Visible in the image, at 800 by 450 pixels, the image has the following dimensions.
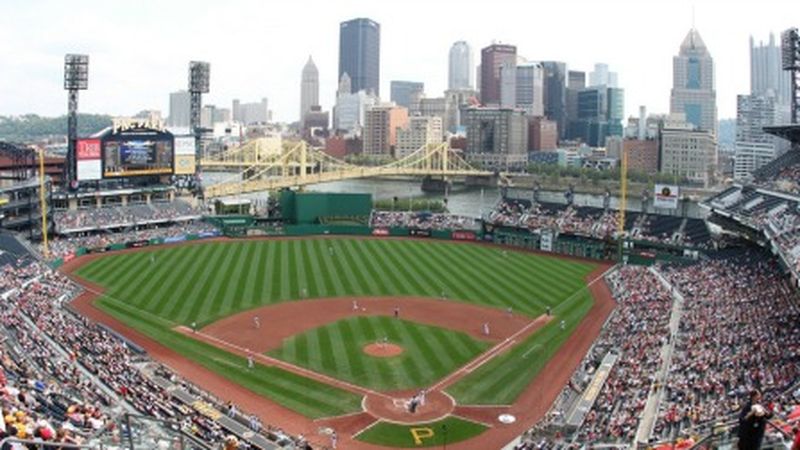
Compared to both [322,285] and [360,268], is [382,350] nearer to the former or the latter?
[322,285]

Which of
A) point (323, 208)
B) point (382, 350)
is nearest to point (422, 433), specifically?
point (382, 350)

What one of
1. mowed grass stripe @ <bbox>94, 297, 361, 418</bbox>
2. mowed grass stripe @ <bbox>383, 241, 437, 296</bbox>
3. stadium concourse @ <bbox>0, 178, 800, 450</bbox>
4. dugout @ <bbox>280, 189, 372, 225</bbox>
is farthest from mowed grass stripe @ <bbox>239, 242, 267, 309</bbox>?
stadium concourse @ <bbox>0, 178, 800, 450</bbox>

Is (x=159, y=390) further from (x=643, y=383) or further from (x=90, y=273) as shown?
(x=90, y=273)

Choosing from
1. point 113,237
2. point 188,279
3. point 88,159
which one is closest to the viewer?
point 188,279

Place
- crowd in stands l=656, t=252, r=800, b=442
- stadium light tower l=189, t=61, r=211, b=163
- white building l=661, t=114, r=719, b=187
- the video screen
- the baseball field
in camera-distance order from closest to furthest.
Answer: crowd in stands l=656, t=252, r=800, b=442 < the baseball field < the video screen < stadium light tower l=189, t=61, r=211, b=163 < white building l=661, t=114, r=719, b=187

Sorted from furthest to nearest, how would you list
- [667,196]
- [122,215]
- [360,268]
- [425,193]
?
[425,193], [122,215], [667,196], [360,268]

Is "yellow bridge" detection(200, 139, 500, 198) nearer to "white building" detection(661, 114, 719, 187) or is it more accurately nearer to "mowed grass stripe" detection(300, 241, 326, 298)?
"mowed grass stripe" detection(300, 241, 326, 298)

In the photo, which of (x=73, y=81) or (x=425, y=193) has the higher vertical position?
(x=73, y=81)

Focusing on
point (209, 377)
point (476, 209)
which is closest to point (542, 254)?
point (209, 377)
